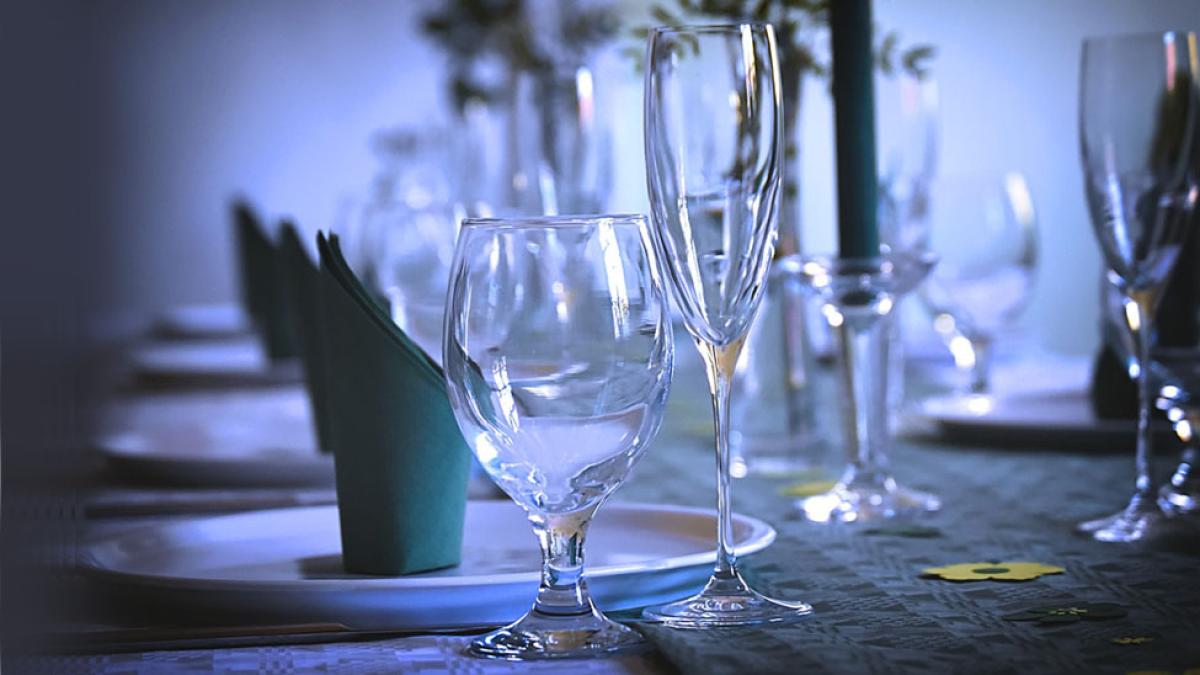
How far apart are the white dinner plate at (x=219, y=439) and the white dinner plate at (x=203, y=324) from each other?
1356mm

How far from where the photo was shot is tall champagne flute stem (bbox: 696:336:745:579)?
86 cm

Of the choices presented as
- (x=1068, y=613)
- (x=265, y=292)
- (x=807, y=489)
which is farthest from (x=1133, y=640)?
(x=265, y=292)

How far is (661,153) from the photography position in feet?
2.97

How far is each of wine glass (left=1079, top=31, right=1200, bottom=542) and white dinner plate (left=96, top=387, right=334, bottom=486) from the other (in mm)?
662

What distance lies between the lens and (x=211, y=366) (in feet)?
8.59

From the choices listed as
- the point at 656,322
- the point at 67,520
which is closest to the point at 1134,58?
the point at 656,322

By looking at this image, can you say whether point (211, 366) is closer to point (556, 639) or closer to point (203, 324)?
point (203, 324)

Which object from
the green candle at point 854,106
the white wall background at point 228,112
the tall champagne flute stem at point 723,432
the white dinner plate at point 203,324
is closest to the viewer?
the tall champagne flute stem at point 723,432

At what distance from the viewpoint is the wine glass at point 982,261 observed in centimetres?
189

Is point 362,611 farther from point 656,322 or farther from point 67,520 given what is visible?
point 67,520

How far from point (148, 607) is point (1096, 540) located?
24.6 inches

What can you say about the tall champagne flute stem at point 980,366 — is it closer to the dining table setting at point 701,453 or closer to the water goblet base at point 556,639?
the dining table setting at point 701,453

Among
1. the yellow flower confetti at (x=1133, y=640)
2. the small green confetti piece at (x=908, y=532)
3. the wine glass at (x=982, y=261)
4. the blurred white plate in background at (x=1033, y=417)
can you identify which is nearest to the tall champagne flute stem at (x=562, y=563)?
the yellow flower confetti at (x=1133, y=640)

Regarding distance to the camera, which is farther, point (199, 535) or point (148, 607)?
point (199, 535)
